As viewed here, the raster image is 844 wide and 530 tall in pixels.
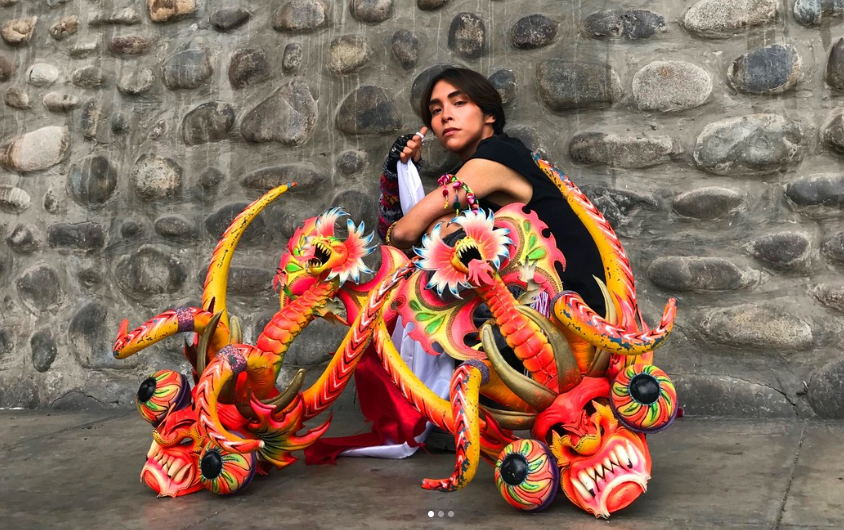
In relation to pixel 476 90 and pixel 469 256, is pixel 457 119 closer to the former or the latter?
pixel 476 90

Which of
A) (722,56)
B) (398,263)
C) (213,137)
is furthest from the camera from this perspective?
(213,137)

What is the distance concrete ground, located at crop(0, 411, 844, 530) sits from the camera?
2.08 meters

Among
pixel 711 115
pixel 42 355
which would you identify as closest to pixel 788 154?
pixel 711 115

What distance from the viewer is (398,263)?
262cm

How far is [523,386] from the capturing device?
2.18m

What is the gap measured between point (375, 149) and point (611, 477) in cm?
165

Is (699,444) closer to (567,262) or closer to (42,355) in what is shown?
(567,262)

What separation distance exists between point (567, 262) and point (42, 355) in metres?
2.13

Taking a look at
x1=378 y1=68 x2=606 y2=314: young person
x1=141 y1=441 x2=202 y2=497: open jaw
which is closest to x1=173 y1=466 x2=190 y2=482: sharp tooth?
x1=141 y1=441 x2=202 y2=497: open jaw

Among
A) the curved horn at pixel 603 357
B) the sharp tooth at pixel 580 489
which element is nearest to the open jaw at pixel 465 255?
the curved horn at pixel 603 357

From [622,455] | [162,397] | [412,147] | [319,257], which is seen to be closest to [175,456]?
[162,397]

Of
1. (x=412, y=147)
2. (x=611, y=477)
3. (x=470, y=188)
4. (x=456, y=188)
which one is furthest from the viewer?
(x=412, y=147)

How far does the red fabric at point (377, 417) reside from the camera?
2723 mm

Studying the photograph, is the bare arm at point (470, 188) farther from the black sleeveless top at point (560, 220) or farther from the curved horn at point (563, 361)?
the curved horn at point (563, 361)
